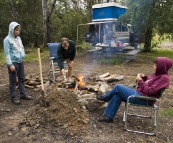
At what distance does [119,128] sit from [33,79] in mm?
3239

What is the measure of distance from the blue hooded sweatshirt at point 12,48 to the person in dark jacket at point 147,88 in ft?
6.31

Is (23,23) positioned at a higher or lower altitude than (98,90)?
higher

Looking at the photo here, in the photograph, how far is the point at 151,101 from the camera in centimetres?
333

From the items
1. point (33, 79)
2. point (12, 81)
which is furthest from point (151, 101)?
point (33, 79)

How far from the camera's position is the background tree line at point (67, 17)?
9047mm

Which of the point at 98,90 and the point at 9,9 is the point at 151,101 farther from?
the point at 9,9

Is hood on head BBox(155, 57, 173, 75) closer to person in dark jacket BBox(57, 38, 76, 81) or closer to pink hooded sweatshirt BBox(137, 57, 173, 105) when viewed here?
pink hooded sweatshirt BBox(137, 57, 173, 105)

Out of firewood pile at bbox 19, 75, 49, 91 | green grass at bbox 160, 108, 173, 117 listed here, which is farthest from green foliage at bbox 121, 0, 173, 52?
green grass at bbox 160, 108, 173, 117

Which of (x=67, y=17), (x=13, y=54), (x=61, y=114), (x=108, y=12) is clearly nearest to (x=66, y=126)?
(x=61, y=114)

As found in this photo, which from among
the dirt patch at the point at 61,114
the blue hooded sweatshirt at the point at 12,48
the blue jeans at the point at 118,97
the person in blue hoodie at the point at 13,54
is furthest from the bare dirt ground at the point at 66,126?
the blue hooded sweatshirt at the point at 12,48

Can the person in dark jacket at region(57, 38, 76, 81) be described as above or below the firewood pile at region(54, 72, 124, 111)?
above

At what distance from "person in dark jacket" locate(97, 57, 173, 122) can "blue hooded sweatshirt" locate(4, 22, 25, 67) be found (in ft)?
6.31

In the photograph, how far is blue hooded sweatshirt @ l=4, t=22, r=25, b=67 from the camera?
13.6 ft

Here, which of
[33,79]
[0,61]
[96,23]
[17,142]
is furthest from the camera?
[96,23]
